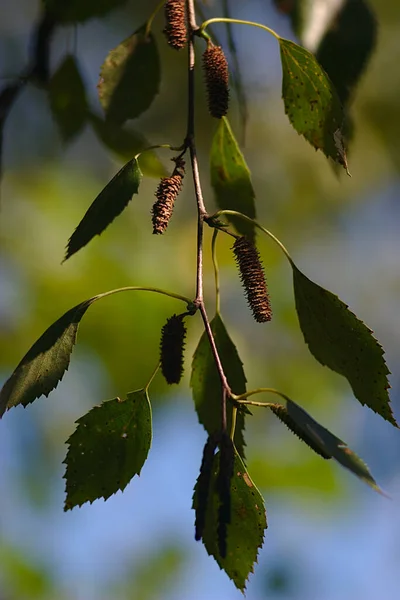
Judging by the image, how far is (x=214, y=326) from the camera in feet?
3.14

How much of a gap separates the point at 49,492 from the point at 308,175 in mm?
1186

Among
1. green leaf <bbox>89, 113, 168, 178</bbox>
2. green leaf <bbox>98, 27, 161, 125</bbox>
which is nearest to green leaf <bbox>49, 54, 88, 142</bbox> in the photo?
green leaf <bbox>89, 113, 168, 178</bbox>

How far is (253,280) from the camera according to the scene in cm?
84

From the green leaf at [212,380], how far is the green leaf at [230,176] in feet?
0.57

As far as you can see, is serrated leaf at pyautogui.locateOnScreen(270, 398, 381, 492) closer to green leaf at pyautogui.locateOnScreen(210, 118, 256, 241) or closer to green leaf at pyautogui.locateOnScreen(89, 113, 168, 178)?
green leaf at pyautogui.locateOnScreen(210, 118, 256, 241)

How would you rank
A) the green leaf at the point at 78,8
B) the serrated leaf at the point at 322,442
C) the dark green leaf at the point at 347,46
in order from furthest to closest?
the green leaf at the point at 78,8 < the dark green leaf at the point at 347,46 < the serrated leaf at the point at 322,442

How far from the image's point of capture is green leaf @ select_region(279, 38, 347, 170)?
87cm

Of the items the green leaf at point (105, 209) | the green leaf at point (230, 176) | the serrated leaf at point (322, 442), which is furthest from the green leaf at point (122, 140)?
the serrated leaf at point (322, 442)

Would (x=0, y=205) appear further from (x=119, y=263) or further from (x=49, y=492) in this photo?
(x=49, y=492)

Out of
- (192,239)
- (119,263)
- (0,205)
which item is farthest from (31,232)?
(192,239)

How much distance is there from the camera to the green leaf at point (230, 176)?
3.44 ft

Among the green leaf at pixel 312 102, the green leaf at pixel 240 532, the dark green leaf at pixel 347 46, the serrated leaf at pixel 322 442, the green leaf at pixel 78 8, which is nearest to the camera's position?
the serrated leaf at pixel 322 442

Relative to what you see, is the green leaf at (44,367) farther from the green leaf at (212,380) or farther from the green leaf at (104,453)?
the green leaf at (212,380)

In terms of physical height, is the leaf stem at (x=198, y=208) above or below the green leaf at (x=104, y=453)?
above
